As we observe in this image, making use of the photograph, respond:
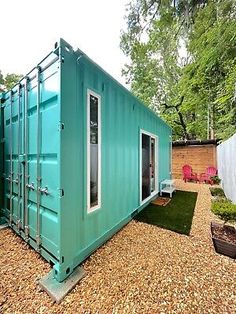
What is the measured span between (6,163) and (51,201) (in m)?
1.66

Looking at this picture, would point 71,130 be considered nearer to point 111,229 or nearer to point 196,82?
point 111,229

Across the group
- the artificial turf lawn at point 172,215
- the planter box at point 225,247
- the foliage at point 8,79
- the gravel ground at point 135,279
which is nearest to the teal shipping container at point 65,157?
the gravel ground at point 135,279

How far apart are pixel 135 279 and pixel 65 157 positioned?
153cm

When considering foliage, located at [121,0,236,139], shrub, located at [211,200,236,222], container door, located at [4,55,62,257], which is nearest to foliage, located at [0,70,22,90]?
foliage, located at [121,0,236,139]

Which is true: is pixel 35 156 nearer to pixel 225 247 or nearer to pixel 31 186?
pixel 31 186

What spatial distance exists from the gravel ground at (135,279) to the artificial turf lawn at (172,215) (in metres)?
0.52

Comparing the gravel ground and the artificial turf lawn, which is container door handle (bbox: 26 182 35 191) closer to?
the gravel ground

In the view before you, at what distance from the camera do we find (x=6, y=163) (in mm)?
2963

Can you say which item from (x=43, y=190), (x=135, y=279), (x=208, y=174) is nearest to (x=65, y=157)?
(x=43, y=190)

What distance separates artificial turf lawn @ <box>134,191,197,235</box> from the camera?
3.24 metres

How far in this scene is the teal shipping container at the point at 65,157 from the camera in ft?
5.96

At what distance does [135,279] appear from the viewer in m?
1.82

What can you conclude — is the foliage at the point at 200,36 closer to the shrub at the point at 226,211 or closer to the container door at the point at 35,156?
the shrub at the point at 226,211

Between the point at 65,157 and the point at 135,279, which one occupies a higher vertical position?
the point at 65,157
